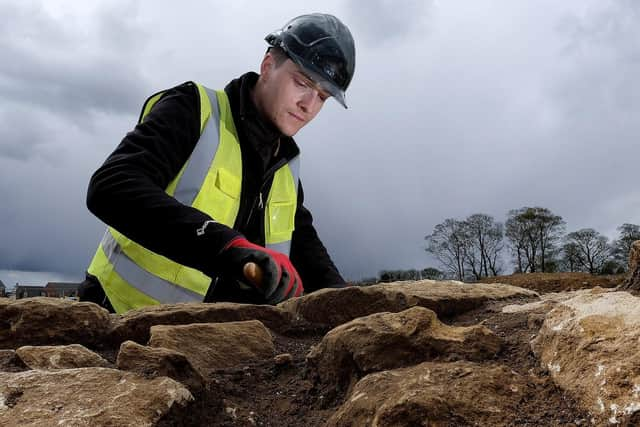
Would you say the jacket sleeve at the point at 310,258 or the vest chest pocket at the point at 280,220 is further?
the jacket sleeve at the point at 310,258

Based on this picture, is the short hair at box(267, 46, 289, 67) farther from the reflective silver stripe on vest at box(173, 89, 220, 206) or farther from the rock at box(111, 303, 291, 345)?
the rock at box(111, 303, 291, 345)

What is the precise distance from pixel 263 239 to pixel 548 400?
9.00 feet

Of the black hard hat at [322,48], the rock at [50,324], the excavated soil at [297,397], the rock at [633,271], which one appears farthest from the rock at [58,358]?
the black hard hat at [322,48]

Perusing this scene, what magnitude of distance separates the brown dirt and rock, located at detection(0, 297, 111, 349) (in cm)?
79

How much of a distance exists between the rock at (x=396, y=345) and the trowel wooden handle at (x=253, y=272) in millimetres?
745

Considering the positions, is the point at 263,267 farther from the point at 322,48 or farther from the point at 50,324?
the point at 322,48

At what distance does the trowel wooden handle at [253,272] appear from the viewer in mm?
2535

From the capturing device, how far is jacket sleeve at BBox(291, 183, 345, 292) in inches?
172

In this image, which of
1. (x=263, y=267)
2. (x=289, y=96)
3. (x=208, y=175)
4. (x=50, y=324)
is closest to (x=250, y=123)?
(x=289, y=96)

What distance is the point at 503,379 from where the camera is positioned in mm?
1538

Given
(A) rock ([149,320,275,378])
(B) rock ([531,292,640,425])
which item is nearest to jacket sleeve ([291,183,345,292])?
(A) rock ([149,320,275,378])

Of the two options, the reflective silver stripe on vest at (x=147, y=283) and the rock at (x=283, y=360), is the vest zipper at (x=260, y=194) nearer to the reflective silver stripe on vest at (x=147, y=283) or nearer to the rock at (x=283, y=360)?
the reflective silver stripe on vest at (x=147, y=283)

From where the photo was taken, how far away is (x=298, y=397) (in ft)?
6.09

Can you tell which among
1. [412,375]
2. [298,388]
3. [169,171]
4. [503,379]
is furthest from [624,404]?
[169,171]
